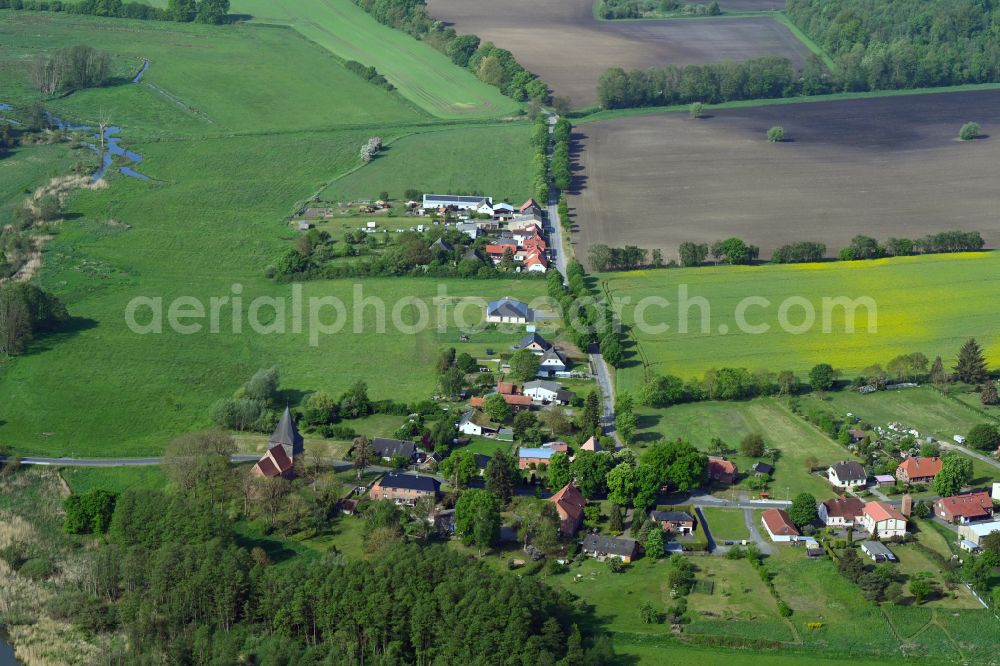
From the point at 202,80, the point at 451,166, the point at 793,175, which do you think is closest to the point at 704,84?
the point at 793,175

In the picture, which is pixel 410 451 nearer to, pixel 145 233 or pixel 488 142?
pixel 145 233

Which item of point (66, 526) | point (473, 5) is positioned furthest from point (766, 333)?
point (473, 5)

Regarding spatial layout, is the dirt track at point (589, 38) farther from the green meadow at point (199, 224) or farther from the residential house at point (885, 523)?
the residential house at point (885, 523)

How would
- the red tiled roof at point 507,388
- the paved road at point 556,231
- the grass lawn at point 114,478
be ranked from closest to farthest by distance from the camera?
the grass lawn at point 114,478, the red tiled roof at point 507,388, the paved road at point 556,231

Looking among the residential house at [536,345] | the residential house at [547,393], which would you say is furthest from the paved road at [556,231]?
the residential house at [547,393]

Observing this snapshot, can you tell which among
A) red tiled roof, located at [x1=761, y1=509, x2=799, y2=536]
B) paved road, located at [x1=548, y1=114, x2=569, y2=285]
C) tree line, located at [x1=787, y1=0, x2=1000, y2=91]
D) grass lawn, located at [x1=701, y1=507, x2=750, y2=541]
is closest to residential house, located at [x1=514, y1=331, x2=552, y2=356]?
paved road, located at [x1=548, y1=114, x2=569, y2=285]
